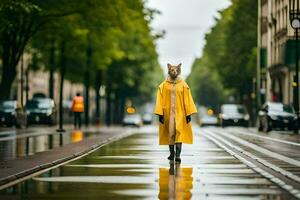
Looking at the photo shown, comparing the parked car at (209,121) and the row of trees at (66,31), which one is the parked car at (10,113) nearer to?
the row of trees at (66,31)

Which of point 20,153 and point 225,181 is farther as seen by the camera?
point 20,153

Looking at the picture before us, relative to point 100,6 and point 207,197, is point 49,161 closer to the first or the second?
point 207,197

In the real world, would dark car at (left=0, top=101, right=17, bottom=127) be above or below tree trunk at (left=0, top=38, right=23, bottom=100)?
below

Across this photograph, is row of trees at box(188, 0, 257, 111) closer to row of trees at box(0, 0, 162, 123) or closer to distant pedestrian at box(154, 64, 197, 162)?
row of trees at box(0, 0, 162, 123)

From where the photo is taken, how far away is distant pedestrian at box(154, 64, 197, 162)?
61.7 ft

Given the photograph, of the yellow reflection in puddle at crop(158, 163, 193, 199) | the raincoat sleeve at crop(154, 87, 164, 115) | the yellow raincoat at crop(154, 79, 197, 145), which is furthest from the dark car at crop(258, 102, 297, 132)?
the yellow reflection in puddle at crop(158, 163, 193, 199)

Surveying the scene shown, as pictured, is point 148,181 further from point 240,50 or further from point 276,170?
point 240,50

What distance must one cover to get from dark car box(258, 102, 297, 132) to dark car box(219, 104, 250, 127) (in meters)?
21.0

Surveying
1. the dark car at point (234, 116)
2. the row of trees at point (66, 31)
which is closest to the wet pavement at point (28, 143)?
the row of trees at point (66, 31)

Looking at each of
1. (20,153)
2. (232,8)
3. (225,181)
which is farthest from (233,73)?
(225,181)

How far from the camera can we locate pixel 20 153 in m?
22.6

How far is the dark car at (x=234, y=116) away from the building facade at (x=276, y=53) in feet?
7.42

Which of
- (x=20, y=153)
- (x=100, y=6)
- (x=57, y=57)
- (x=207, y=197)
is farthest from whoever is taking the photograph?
(x=57, y=57)

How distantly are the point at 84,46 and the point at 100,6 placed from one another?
1203 cm
